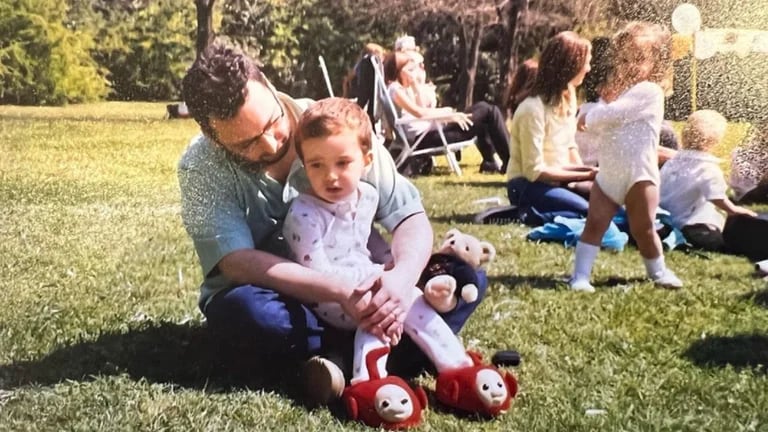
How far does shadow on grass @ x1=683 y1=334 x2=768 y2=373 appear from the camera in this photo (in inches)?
104

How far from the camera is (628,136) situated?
2646mm

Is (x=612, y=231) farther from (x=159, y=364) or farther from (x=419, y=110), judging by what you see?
(x=159, y=364)

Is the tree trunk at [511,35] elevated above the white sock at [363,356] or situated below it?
above

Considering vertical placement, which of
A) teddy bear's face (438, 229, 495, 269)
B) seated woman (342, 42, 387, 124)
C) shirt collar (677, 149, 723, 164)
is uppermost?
seated woman (342, 42, 387, 124)

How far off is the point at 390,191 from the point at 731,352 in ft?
2.84

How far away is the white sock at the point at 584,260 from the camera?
2.73 m

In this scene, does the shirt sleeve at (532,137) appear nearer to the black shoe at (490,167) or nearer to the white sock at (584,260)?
the black shoe at (490,167)

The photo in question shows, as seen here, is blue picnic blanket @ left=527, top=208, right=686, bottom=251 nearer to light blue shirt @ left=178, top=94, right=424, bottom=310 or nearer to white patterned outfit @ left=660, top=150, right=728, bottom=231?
white patterned outfit @ left=660, top=150, right=728, bottom=231

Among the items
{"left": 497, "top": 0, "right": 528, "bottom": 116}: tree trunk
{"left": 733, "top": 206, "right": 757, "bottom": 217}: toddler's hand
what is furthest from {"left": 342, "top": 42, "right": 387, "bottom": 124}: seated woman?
{"left": 733, "top": 206, "right": 757, "bottom": 217}: toddler's hand

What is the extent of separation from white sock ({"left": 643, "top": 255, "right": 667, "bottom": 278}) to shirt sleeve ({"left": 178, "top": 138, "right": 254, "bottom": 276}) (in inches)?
36.6

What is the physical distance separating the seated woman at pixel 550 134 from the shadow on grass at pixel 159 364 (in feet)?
2.26

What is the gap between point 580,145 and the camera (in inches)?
105

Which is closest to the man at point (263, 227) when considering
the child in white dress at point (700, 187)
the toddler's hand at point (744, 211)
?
the child in white dress at point (700, 187)

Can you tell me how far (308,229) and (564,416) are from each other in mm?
640
